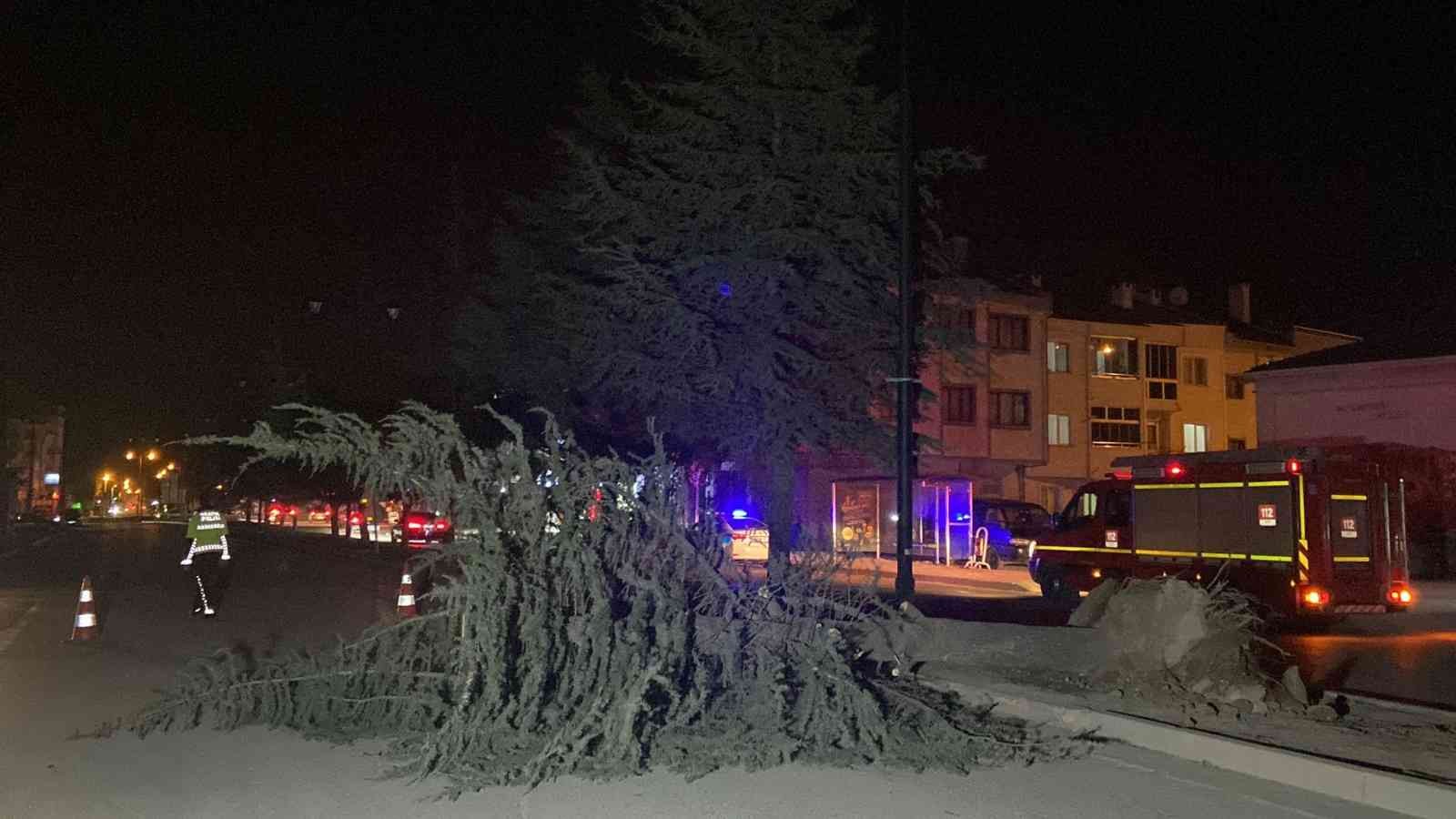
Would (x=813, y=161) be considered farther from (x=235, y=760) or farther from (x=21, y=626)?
(x=21, y=626)

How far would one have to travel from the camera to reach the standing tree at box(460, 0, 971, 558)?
14445mm

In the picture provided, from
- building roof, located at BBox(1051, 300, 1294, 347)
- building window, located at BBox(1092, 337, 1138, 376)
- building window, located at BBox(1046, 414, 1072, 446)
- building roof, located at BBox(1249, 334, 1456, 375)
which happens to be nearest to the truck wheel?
building roof, located at BBox(1249, 334, 1456, 375)

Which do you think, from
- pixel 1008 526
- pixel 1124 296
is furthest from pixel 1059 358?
pixel 1008 526

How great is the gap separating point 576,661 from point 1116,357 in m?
44.9

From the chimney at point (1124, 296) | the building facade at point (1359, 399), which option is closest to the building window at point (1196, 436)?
the chimney at point (1124, 296)

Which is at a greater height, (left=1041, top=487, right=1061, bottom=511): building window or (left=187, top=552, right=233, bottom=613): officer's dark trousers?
(left=1041, top=487, right=1061, bottom=511): building window

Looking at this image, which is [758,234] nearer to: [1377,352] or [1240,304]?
[1377,352]

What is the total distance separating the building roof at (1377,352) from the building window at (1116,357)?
1023cm

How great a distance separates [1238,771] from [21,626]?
48.1 feet

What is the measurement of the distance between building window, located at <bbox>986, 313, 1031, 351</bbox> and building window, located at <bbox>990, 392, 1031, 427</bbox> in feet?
5.89

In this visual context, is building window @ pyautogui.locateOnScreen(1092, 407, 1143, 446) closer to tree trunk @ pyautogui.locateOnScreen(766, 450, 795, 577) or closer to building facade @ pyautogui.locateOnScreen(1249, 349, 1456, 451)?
building facade @ pyautogui.locateOnScreen(1249, 349, 1456, 451)

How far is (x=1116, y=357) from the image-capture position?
4991 cm

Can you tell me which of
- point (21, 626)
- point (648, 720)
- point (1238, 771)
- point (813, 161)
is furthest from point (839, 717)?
point (21, 626)

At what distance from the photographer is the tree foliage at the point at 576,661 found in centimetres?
788
